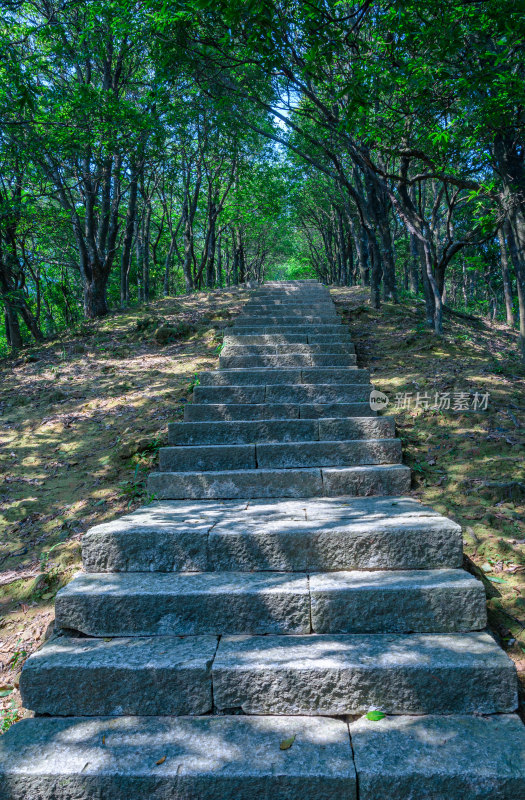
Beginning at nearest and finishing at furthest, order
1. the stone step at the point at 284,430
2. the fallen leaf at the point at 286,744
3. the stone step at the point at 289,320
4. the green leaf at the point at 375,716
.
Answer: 1. the fallen leaf at the point at 286,744
2. the green leaf at the point at 375,716
3. the stone step at the point at 284,430
4. the stone step at the point at 289,320

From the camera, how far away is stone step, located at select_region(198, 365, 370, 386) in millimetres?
5872

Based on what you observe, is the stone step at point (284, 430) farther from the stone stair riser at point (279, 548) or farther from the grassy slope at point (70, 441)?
the stone stair riser at point (279, 548)

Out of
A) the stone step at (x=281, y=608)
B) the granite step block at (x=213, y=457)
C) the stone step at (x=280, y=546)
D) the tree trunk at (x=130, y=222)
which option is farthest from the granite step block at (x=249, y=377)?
the tree trunk at (x=130, y=222)

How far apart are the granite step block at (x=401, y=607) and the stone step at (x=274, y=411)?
8.50 feet

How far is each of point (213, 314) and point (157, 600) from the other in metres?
8.32

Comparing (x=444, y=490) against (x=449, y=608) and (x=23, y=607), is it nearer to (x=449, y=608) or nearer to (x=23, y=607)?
(x=449, y=608)

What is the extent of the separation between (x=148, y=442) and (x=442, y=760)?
386cm

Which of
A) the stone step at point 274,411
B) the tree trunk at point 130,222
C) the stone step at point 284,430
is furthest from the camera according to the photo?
the tree trunk at point 130,222

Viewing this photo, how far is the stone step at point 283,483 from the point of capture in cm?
400

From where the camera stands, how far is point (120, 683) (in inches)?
91.0

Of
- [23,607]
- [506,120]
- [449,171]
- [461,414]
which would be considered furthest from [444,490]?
[449,171]

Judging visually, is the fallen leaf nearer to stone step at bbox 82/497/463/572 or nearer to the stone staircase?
the stone staircase

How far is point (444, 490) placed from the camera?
13.3 feet

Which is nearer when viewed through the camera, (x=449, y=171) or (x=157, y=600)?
(x=157, y=600)
